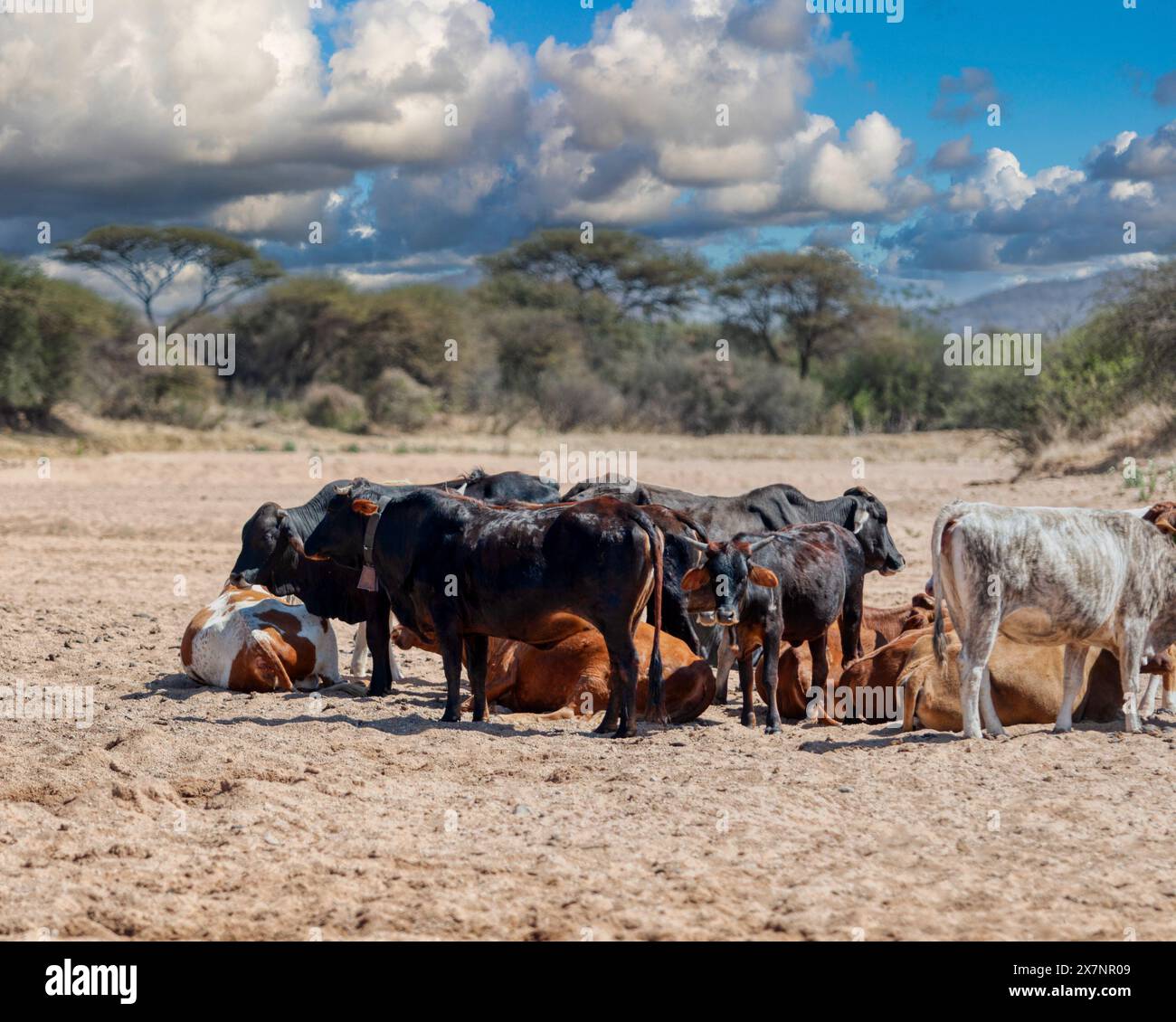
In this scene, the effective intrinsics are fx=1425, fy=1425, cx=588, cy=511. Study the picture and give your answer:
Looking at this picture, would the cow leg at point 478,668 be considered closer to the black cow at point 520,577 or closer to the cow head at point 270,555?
the black cow at point 520,577

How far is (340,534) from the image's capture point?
913 centimetres

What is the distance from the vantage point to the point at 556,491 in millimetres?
10859

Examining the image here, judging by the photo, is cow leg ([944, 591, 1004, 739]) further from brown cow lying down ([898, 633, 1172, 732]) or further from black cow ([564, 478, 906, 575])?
black cow ([564, 478, 906, 575])

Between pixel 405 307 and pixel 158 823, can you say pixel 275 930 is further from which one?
pixel 405 307

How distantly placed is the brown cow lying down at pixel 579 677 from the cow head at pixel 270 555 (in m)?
1.78

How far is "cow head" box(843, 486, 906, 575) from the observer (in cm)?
1017

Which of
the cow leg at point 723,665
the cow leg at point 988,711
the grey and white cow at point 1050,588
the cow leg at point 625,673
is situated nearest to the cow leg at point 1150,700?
the grey and white cow at point 1050,588

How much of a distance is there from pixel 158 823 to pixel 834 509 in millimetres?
6065

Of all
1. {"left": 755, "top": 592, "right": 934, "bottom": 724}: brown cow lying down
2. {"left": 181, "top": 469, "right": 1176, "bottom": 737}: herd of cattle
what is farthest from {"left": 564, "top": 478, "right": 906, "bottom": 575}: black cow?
{"left": 181, "top": 469, "right": 1176, "bottom": 737}: herd of cattle

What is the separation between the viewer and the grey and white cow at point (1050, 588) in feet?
24.0

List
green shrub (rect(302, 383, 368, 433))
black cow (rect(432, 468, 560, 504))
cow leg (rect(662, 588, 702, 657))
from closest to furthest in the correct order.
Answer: cow leg (rect(662, 588, 702, 657)), black cow (rect(432, 468, 560, 504)), green shrub (rect(302, 383, 368, 433))

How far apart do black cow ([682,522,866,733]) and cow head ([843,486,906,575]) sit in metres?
1.08

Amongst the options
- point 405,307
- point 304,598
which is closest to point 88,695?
point 304,598
